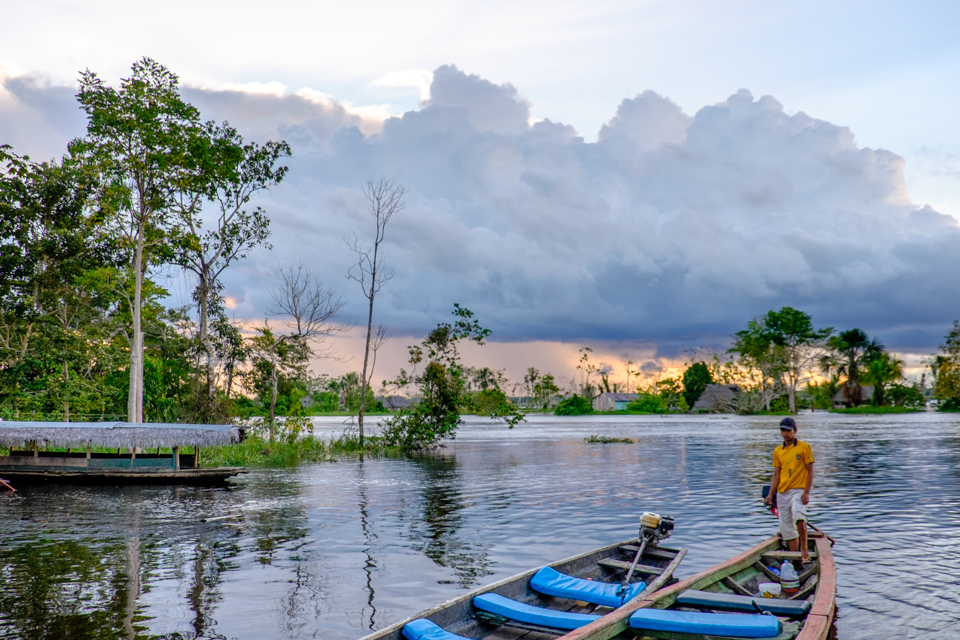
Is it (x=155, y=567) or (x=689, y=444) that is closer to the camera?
(x=155, y=567)

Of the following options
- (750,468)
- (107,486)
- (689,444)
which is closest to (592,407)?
(689,444)

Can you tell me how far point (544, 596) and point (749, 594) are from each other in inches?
99.1

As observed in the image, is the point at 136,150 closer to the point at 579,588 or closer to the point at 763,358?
the point at 579,588

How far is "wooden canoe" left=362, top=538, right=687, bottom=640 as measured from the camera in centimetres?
703

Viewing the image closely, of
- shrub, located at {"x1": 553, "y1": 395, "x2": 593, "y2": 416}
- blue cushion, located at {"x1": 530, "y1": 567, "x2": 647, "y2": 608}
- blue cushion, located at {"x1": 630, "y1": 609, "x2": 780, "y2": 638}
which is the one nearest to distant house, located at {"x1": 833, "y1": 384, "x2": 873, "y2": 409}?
shrub, located at {"x1": 553, "y1": 395, "x2": 593, "y2": 416}

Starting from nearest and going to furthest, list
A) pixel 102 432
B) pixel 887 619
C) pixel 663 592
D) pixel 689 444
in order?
pixel 663 592 → pixel 887 619 → pixel 102 432 → pixel 689 444

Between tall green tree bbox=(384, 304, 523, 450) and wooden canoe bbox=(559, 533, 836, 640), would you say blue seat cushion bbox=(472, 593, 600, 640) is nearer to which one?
wooden canoe bbox=(559, 533, 836, 640)

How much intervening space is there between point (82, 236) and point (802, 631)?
39.7 metres

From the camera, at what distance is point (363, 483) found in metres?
25.0

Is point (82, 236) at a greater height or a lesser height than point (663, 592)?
greater

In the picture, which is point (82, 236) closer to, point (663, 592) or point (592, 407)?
point (663, 592)

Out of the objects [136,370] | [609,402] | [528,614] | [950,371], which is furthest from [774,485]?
[609,402]

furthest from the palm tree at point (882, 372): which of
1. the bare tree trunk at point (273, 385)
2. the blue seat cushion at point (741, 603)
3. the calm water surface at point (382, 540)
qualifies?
the blue seat cushion at point (741, 603)

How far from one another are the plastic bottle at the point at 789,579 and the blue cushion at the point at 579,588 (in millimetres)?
1921
